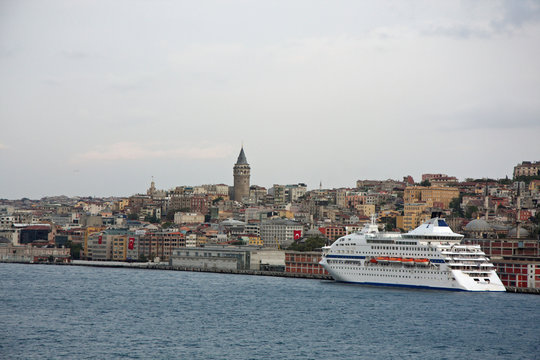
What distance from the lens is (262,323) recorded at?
35.5m

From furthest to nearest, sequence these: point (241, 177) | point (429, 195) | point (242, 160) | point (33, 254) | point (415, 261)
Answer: point (241, 177) < point (242, 160) < point (429, 195) < point (33, 254) < point (415, 261)

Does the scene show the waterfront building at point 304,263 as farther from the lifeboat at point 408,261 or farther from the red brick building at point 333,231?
the red brick building at point 333,231

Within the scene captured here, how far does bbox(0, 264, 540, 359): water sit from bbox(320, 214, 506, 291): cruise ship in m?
1.20

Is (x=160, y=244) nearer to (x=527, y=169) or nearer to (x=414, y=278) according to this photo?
(x=414, y=278)

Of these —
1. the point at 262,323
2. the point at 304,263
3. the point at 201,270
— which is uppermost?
the point at 304,263

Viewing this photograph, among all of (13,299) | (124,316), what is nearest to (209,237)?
(13,299)

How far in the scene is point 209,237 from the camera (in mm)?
88875

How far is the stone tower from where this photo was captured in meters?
129

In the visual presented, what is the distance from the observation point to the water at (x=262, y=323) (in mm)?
29641

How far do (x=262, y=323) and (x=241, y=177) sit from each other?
9374 centimetres

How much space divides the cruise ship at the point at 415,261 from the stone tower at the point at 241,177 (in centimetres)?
7571

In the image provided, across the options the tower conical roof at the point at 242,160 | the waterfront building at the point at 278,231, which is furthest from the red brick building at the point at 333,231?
the tower conical roof at the point at 242,160

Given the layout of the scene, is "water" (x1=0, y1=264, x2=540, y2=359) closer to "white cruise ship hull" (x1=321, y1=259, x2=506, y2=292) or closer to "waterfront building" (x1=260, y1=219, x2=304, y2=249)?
"white cruise ship hull" (x1=321, y1=259, x2=506, y2=292)

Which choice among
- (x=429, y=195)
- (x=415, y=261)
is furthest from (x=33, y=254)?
(x=415, y=261)
